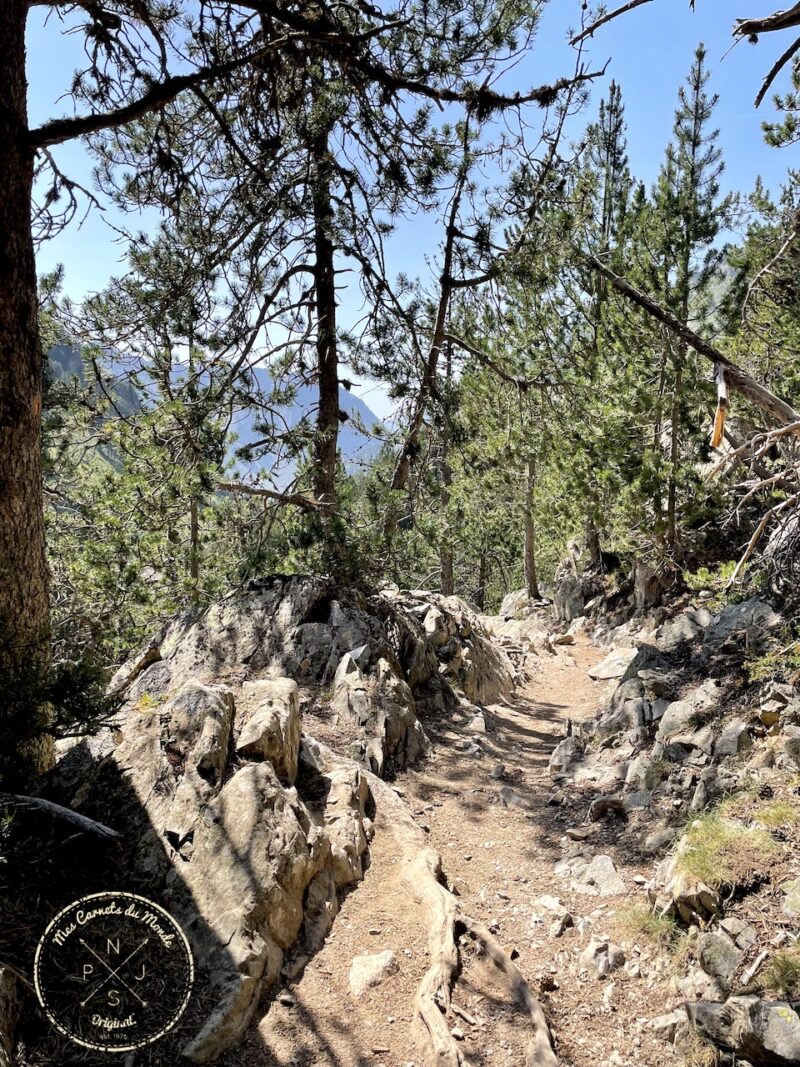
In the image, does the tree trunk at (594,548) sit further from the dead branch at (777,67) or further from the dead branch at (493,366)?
the dead branch at (777,67)

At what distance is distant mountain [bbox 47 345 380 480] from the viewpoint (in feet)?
22.4

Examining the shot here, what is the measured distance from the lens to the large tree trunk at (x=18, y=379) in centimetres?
397

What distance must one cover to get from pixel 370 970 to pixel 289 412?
19.4 feet

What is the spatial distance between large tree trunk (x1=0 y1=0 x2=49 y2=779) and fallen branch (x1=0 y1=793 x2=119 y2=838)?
2.21 ft

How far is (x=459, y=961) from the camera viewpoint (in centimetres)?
354

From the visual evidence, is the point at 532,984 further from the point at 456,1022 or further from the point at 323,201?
the point at 323,201

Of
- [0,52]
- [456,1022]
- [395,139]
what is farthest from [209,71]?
[456,1022]

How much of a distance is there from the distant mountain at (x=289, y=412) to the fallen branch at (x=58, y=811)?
4.35 m

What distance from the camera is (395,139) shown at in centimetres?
589

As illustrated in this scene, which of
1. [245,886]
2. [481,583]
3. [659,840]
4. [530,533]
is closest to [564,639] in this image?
[530,533]

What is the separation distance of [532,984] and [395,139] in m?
6.54

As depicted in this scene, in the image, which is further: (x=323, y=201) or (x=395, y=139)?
(x=323, y=201)

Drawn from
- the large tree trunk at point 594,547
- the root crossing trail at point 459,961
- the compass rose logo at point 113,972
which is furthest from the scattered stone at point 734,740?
the large tree trunk at point 594,547

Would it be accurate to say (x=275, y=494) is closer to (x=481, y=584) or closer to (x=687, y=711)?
(x=687, y=711)
